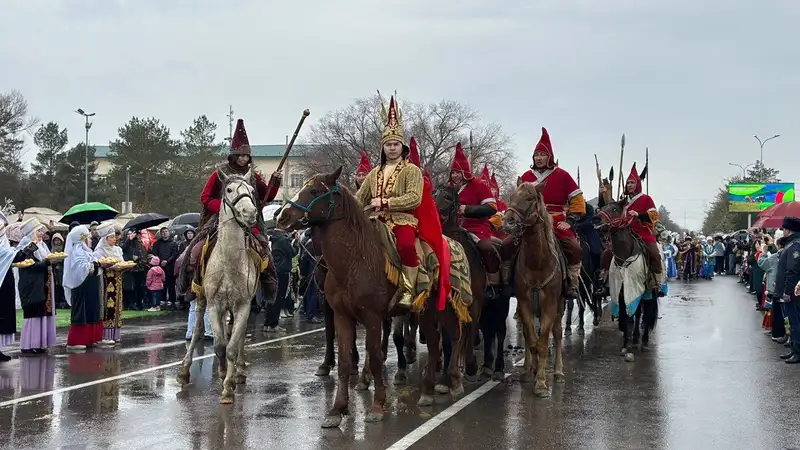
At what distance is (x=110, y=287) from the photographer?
1535cm

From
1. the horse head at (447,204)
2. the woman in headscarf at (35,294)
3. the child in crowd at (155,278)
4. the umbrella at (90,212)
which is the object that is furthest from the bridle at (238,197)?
the child in crowd at (155,278)

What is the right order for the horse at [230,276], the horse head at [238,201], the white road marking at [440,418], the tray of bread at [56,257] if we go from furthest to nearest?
the tray of bread at [56,257] < the horse at [230,276] < the horse head at [238,201] < the white road marking at [440,418]

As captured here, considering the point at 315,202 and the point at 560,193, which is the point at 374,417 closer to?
the point at 315,202

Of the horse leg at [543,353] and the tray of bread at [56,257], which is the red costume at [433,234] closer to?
the horse leg at [543,353]

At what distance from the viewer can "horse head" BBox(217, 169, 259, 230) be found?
9.58m

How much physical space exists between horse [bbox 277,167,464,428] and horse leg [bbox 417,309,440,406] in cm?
98

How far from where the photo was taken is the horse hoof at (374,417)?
858 centimetres

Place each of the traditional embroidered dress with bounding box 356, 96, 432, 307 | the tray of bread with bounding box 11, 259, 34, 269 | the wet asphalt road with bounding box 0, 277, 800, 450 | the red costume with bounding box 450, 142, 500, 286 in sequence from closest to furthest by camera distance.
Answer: the wet asphalt road with bounding box 0, 277, 800, 450
the traditional embroidered dress with bounding box 356, 96, 432, 307
the red costume with bounding box 450, 142, 500, 286
the tray of bread with bounding box 11, 259, 34, 269

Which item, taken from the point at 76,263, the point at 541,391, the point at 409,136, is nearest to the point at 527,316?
the point at 541,391

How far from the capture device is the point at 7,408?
9.29 metres

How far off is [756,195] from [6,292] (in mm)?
59382

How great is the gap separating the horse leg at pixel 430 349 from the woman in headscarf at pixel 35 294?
728 cm

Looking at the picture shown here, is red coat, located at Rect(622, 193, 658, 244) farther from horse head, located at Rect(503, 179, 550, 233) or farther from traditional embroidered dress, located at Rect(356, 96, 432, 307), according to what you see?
traditional embroidered dress, located at Rect(356, 96, 432, 307)

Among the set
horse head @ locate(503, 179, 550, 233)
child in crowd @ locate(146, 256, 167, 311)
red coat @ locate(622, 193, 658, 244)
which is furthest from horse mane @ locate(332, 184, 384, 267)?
child in crowd @ locate(146, 256, 167, 311)
